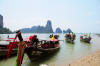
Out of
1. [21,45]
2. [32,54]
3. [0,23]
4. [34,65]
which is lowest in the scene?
[34,65]

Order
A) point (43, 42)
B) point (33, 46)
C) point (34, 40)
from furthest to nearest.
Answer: point (43, 42) < point (34, 40) < point (33, 46)

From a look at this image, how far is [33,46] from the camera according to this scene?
7770 mm

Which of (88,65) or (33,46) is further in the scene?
(33,46)

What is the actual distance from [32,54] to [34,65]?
108 cm

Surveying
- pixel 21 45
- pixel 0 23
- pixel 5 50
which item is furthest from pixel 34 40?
pixel 0 23

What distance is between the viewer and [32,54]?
26.6 feet

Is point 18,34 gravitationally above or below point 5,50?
above

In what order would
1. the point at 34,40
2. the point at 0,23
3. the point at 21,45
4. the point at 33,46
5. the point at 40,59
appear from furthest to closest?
the point at 0,23 → the point at 40,59 → the point at 34,40 → the point at 33,46 → the point at 21,45

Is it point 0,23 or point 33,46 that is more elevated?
point 0,23

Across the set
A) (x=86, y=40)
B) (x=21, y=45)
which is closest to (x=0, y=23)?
(x=86, y=40)

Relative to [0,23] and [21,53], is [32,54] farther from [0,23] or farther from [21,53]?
[0,23]

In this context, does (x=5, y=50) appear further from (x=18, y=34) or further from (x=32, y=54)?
(x=18, y=34)

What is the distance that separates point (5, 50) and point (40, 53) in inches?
173

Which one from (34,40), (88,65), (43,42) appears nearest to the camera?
(88,65)
